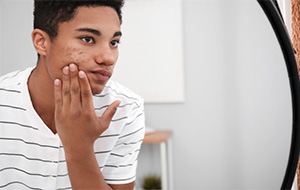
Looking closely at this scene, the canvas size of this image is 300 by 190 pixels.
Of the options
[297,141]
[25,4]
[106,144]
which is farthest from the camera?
[25,4]

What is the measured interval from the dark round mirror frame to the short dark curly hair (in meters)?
0.21

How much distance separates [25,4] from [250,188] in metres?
1.46

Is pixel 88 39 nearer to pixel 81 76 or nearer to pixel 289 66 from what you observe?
pixel 81 76

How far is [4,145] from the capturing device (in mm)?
498

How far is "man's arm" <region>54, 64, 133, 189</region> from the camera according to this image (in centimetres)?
37

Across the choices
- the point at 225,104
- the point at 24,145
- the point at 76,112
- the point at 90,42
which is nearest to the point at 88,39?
the point at 90,42

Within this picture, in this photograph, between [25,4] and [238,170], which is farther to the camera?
[238,170]

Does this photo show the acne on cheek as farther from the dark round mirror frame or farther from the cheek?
the dark round mirror frame

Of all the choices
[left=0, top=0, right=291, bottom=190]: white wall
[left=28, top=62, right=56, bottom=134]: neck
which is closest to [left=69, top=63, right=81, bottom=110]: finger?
[left=28, top=62, right=56, bottom=134]: neck

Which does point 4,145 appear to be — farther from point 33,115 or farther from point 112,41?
point 112,41

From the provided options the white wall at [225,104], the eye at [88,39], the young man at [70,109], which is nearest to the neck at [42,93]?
the young man at [70,109]

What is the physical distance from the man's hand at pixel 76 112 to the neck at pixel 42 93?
111 mm

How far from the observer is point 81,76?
37cm

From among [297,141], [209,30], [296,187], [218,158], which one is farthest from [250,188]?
[297,141]
